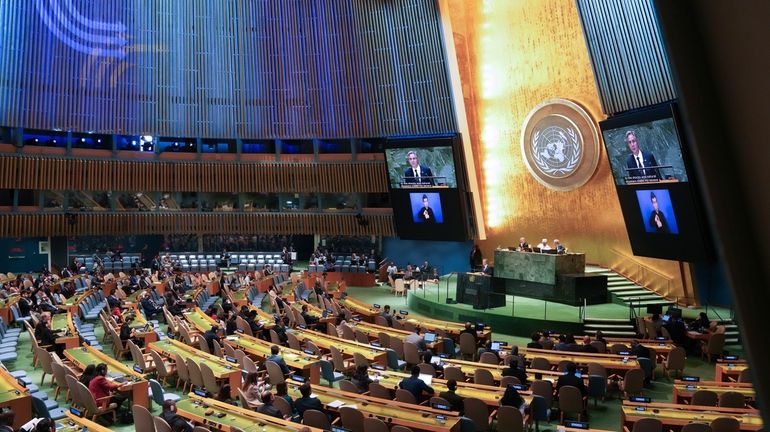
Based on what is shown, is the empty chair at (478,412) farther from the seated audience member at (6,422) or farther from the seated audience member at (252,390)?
the seated audience member at (6,422)

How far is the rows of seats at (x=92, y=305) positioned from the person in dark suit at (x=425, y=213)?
11139mm

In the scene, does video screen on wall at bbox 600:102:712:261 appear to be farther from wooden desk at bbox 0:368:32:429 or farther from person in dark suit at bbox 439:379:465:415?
wooden desk at bbox 0:368:32:429

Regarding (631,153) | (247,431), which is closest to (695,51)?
(247,431)

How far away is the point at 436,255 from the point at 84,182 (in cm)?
1577

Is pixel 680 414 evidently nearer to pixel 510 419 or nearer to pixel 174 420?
pixel 510 419

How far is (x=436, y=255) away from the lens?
27.4m

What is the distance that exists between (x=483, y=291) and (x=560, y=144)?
6059mm

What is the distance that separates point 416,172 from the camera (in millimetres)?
23188

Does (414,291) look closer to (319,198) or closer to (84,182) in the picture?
(319,198)

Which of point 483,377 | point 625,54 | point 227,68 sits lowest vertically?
point 483,377

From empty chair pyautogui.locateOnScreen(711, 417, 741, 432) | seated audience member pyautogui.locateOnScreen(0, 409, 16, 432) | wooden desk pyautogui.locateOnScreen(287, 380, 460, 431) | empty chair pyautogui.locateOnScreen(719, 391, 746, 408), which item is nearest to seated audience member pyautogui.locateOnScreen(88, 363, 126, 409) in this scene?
seated audience member pyautogui.locateOnScreen(0, 409, 16, 432)

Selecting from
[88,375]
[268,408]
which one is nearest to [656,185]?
[268,408]

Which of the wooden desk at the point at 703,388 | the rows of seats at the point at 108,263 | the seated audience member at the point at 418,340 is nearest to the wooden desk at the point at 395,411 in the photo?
the wooden desk at the point at 703,388

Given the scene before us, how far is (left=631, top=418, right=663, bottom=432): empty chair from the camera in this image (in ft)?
21.9
